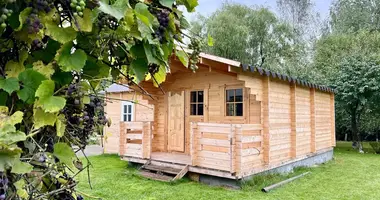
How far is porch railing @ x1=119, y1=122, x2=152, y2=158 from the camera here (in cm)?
739

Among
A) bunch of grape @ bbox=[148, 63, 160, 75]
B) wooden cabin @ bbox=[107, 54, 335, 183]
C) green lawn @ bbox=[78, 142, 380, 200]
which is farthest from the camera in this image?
wooden cabin @ bbox=[107, 54, 335, 183]

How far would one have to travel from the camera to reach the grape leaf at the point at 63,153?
0.74 m

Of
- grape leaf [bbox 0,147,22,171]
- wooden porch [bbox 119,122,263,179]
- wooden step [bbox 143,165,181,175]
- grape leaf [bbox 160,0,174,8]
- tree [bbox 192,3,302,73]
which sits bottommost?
wooden step [bbox 143,165,181,175]

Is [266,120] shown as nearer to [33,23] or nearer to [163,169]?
[163,169]

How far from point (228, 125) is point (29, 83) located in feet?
17.1

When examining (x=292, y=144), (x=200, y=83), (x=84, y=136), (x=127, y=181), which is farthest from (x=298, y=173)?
(x=84, y=136)

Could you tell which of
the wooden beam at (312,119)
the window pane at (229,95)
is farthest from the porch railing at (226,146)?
the wooden beam at (312,119)

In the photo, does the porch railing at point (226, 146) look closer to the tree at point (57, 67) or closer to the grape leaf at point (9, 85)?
the tree at point (57, 67)

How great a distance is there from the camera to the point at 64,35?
2.31 feet

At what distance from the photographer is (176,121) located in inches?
317

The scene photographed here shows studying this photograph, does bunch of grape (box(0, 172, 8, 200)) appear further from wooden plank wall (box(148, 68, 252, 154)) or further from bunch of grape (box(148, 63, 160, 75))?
wooden plank wall (box(148, 68, 252, 154))

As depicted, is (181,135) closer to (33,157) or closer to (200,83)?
(200,83)

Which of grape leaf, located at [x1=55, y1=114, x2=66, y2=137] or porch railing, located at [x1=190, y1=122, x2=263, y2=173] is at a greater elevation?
grape leaf, located at [x1=55, y1=114, x2=66, y2=137]

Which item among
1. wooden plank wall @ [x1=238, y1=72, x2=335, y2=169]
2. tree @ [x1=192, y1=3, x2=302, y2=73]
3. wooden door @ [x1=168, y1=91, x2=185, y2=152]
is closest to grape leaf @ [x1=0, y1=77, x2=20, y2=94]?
wooden plank wall @ [x1=238, y1=72, x2=335, y2=169]
